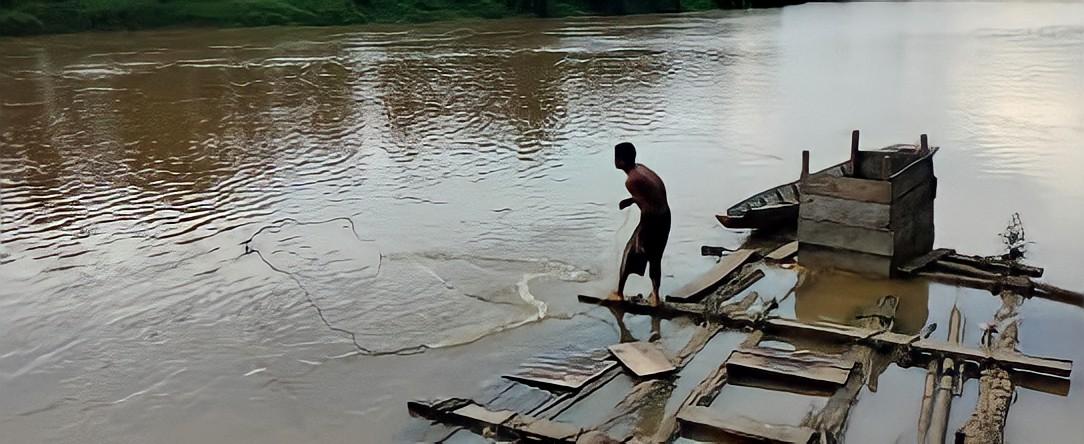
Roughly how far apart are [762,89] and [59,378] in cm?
1806

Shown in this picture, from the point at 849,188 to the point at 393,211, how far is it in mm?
5584

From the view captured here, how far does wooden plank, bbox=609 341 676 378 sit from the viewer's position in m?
6.59

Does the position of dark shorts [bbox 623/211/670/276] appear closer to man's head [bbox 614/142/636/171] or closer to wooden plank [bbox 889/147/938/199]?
man's head [bbox 614/142/636/171]

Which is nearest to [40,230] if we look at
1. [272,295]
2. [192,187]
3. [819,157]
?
[192,187]

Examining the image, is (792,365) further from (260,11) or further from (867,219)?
(260,11)

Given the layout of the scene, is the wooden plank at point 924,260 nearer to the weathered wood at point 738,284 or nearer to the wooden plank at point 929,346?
the weathered wood at point 738,284

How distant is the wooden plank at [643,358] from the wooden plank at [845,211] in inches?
92.0

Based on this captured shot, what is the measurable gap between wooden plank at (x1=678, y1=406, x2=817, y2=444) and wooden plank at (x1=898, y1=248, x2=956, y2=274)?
3.52 metres

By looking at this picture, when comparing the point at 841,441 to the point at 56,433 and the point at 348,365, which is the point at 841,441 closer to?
the point at 348,365

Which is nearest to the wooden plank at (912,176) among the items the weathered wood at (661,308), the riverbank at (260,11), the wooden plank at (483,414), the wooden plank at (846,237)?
the wooden plank at (846,237)

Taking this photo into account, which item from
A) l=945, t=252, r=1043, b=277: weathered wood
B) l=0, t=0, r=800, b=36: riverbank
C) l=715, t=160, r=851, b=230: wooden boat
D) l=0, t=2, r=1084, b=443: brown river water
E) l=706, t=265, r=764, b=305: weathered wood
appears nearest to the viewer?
l=0, t=2, r=1084, b=443: brown river water

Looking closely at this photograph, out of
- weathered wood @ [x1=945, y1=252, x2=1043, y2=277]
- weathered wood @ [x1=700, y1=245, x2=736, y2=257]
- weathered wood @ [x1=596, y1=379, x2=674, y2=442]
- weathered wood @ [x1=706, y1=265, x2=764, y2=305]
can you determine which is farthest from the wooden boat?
weathered wood @ [x1=596, y1=379, x2=674, y2=442]

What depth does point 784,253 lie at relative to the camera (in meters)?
9.16

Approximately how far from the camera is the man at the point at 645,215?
7.48 m
